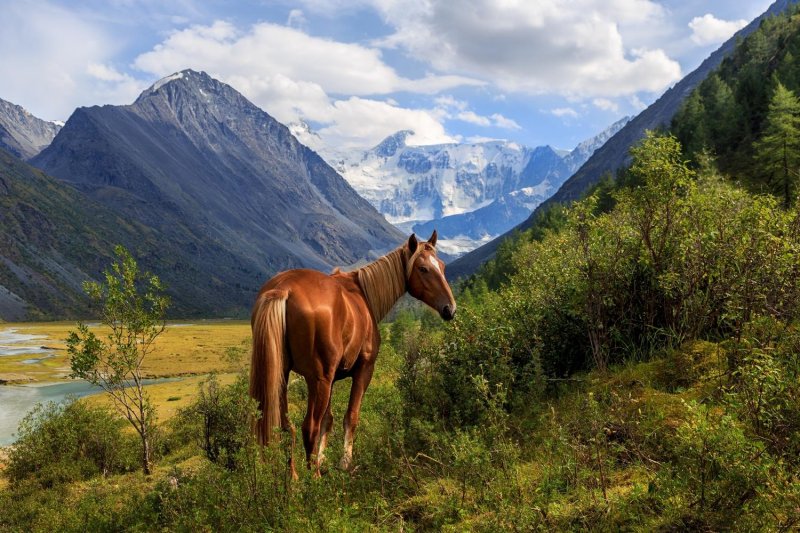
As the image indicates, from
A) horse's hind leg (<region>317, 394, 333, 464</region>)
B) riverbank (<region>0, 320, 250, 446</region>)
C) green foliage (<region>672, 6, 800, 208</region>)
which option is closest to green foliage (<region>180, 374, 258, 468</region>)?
horse's hind leg (<region>317, 394, 333, 464</region>)

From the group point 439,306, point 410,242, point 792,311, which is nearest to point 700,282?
point 792,311

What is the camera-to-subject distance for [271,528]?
17.8ft

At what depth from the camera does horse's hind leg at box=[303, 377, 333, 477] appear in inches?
310

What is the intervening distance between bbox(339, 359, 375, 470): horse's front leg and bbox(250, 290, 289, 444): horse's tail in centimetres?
164

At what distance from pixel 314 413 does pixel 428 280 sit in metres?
3.37

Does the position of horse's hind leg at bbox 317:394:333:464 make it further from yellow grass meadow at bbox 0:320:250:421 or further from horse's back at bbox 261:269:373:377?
yellow grass meadow at bbox 0:320:250:421

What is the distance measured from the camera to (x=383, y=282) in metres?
9.80

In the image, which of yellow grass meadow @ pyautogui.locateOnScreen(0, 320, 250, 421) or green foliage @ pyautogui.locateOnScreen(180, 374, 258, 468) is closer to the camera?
green foliage @ pyautogui.locateOnScreen(180, 374, 258, 468)

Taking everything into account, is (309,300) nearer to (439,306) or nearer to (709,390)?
(439,306)

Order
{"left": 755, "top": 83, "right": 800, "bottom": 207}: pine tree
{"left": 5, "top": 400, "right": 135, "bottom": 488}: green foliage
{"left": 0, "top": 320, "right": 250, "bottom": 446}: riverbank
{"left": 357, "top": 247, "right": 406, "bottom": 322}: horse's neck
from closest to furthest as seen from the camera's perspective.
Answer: {"left": 357, "top": 247, "right": 406, "bottom": 322}: horse's neck, {"left": 5, "top": 400, "right": 135, "bottom": 488}: green foliage, {"left": 755, "top": 83, "right": 800, "bottom": 207}: pine tree, {"left": 0, "top": 320, "right": 250, "bottom": 446}: riverbank

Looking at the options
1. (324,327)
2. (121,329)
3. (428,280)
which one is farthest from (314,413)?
(121,329)

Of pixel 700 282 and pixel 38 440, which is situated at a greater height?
pixel 700 282

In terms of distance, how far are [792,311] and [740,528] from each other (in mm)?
4182

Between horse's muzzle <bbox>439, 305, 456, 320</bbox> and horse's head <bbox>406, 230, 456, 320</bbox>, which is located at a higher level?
horse's head <bbox>406, 230, 456, 320</bbox>
